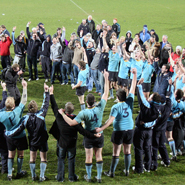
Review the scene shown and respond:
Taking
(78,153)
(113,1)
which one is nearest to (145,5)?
(113,1)

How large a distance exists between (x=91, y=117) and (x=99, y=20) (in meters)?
22.5

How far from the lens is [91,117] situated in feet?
18.8

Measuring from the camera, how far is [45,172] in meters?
6.43

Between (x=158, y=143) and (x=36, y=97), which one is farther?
(x=36, y=97)

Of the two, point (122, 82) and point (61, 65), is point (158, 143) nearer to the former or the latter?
point (122, 82)

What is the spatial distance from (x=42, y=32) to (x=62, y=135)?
970 cm

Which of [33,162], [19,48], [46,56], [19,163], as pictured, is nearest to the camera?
[33,162]

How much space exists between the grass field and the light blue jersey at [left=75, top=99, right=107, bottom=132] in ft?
4.02

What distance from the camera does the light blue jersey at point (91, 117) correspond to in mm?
5684

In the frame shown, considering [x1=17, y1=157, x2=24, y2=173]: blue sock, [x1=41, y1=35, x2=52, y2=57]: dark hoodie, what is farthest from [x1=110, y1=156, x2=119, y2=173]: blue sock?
[x1=41, y1=35, x2=52, y2=57]: dark hoodie

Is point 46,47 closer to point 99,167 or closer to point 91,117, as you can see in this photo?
point 91,117

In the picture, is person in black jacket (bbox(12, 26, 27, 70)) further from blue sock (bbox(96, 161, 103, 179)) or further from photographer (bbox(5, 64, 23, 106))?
blue sock (bbox(96, 161, 103, 179))

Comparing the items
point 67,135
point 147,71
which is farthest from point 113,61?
point 67,135

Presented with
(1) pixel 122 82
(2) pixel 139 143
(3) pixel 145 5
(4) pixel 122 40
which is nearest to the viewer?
(2) pixel 139 143
